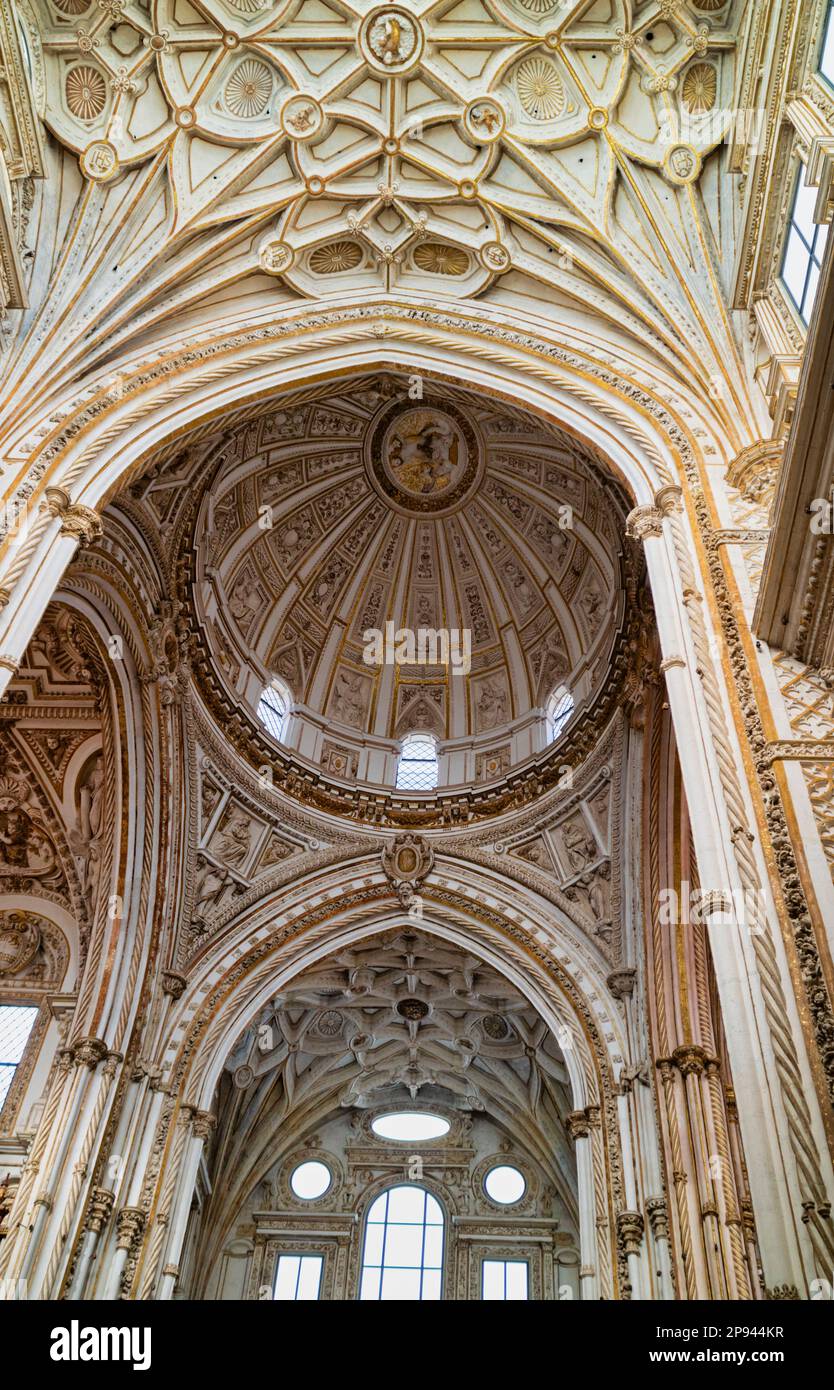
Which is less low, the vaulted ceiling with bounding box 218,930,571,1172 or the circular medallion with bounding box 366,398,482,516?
the circular medallion with bounding box 366,398,482,516

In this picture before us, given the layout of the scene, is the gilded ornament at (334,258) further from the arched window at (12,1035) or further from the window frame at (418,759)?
the arched window at (12,1035)

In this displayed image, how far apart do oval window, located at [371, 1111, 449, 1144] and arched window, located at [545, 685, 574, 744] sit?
8.74 metres

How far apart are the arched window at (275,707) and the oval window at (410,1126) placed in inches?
343

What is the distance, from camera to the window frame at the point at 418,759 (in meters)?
19.9

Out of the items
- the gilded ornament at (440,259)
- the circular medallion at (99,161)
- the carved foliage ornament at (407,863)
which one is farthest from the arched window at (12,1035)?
the gilded ornament at (440,259)

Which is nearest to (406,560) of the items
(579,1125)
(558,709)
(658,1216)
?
(558,709)

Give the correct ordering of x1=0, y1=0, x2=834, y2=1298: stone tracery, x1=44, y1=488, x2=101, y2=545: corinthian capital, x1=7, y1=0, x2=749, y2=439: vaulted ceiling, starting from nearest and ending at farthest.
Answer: x1=44, y1=488, x2=101, y2=545: corinthian capital
x1=0, y1=0, x2=834, y2=1298: stone tracery
x1=7, y1=0, x2=749, y2=439: vaulted ceiling

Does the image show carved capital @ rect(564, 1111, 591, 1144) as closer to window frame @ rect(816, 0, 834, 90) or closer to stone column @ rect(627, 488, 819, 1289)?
stone column @ rect(627, 488, 819, 1289)

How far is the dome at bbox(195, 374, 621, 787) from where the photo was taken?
18828 mm

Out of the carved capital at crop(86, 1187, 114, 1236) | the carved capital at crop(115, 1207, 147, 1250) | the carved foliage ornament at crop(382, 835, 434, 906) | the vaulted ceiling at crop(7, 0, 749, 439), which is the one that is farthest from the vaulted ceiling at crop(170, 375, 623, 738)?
the carved capital at crop(115, 1207, 147, 1250)
